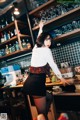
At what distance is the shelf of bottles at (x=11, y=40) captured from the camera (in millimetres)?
3574

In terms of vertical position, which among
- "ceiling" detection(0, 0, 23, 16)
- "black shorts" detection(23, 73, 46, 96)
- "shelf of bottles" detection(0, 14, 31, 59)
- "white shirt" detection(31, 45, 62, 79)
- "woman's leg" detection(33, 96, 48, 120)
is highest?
"ceiling" detection(0, 0, 23, 16)

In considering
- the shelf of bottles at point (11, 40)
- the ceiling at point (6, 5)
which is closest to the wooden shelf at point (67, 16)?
the shelf of bottles at point (11, 40)

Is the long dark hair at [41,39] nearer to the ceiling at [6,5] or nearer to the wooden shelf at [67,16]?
the wooden shelf at [67,16]

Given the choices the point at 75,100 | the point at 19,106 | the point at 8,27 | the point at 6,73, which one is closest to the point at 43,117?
the point at 75,100

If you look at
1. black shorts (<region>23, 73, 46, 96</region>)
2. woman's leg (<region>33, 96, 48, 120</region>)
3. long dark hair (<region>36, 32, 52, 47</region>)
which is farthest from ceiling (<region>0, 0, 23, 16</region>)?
woman's leg (<region>33, 96, 48, 120</region>)

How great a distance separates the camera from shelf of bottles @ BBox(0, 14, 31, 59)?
3574 millimetres

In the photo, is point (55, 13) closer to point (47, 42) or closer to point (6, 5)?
point (47, 42)

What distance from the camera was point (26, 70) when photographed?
12.9 feet

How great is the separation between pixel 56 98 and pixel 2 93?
4.73ft

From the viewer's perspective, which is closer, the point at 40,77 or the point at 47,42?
the point at 40,77

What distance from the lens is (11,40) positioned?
145 inches

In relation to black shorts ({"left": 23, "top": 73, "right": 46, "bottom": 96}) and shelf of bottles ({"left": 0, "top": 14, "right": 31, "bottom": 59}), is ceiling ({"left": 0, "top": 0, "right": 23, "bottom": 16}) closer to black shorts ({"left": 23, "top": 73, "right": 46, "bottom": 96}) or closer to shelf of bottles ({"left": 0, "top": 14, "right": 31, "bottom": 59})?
shelf of bottles ({"left": 0, "top": 14, "right": 31, "bottom": 59})

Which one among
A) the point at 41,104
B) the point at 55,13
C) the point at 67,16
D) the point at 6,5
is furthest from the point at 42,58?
the point at 6,5

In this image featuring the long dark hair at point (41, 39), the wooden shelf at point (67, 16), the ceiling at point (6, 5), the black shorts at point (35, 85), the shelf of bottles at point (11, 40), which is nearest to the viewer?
the black shorts at point (35, 85)
